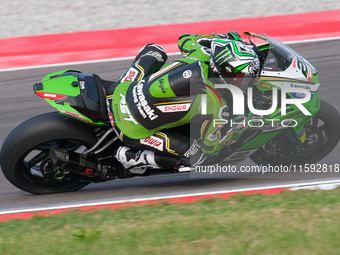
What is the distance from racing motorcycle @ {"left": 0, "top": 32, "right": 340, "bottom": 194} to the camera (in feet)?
13.9

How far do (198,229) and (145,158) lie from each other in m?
1.05

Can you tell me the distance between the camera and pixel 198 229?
3.65m

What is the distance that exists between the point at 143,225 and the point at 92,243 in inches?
19.0

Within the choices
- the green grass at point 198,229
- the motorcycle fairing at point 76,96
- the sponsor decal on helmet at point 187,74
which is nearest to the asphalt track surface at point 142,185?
the green grass at point 198,229

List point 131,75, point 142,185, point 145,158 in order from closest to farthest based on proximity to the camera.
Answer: point 145,158
point 131,75
point 142,185

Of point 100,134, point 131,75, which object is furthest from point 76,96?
point 131,75

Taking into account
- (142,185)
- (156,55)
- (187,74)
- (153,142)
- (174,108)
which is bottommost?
(142,185)

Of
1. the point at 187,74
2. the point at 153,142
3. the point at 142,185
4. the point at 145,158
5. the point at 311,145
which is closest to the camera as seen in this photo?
the point at 187,74

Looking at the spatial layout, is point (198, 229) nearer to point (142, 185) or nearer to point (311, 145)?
point (142, 185)

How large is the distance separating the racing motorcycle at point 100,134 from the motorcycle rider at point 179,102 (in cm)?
16

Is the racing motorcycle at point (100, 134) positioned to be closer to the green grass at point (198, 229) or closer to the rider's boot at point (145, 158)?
the rider's boot at point (145, 158)

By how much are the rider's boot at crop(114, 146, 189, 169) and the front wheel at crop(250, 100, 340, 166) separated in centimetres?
101

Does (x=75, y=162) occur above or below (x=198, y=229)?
above

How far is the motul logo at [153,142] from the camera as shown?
4301 millimetres
